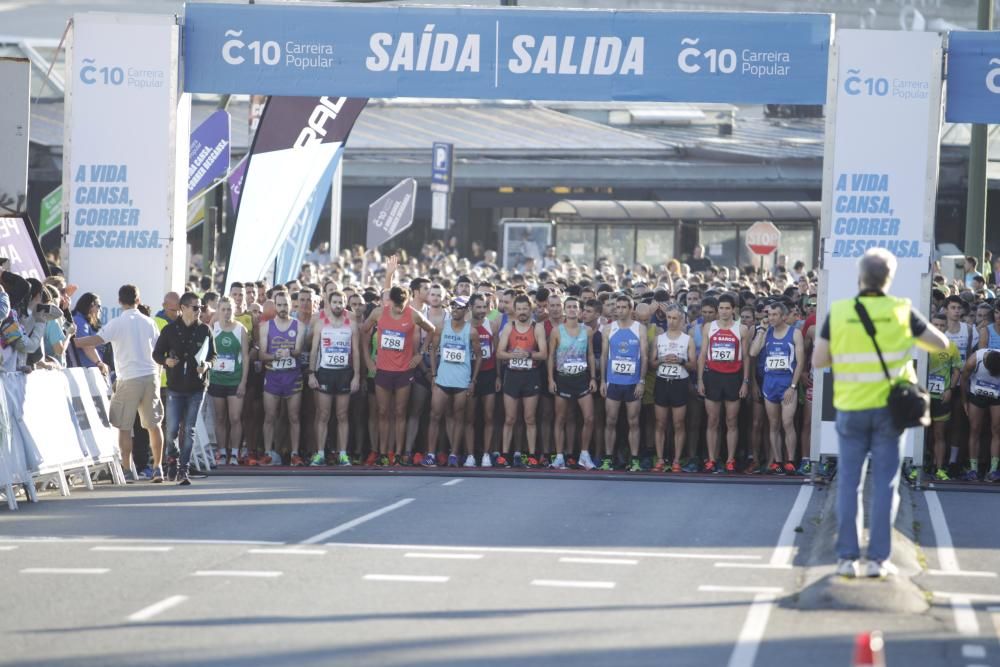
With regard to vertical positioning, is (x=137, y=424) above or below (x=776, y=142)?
below

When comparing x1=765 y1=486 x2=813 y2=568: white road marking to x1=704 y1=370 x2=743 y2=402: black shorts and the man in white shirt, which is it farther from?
the man in white shirt

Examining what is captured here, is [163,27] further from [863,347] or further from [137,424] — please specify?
[863,347]

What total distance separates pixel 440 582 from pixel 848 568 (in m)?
2.42

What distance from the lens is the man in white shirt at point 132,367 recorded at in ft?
50.9

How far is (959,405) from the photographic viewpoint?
17.4m

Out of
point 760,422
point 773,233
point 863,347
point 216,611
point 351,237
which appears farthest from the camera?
point 351,237

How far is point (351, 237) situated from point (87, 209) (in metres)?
29.1

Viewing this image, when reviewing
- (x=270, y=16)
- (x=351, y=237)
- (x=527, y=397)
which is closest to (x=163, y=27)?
(x=270, y=16)

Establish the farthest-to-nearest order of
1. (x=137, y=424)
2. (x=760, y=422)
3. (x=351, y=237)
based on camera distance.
Answer: (x=351, y=237), (x=760, y=422), (x=137, y=424)

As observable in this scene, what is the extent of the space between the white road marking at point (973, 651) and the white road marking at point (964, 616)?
0.28m

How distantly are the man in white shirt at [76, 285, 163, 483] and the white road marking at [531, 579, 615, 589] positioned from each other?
22.8ft

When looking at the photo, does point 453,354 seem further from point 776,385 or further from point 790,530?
point 790,530

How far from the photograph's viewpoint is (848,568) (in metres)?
9.41

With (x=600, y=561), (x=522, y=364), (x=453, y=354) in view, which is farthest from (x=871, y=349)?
(x=453, y=354)
